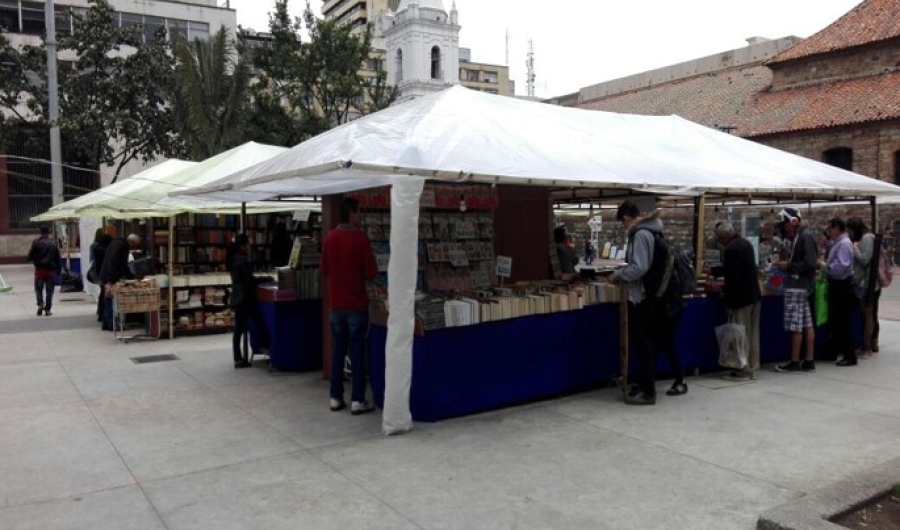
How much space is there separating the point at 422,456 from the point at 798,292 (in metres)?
5.26

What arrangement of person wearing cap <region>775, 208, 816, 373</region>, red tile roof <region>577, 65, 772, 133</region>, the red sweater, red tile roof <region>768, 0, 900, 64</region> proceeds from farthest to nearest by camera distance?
1. red tile roof <region>577, 65, 772, 133</region>
2. red tile roof <region>768, 0, 900, 64</region>
3. person wearing cap <region>775, 208, 816, 373</region>
4. the red sweater

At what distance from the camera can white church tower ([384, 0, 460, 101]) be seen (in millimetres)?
57625

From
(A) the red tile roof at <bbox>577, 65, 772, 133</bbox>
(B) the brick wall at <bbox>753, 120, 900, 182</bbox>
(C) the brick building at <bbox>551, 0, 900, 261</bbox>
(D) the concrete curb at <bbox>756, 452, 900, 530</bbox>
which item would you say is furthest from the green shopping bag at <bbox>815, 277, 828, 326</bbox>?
(A) the red tile roof at <bbox>577, 65, 772, 133</bbox>

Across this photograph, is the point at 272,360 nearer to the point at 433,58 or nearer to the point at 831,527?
the point at 831,527

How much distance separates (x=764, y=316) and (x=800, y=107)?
2696 centimetres

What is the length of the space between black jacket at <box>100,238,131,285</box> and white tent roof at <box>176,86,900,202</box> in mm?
3638

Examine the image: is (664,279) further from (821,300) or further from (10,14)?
(10,14)

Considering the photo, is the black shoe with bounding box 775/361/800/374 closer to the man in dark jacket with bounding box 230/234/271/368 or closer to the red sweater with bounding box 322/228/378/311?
the red sweater with bounding box 322/228/378/311

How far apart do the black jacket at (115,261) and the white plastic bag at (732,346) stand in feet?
30.5

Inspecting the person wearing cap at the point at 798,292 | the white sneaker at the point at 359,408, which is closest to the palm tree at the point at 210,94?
the white sneaker at the point at 359,408

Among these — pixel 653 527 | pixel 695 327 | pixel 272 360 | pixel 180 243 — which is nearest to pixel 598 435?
pixel 653 527

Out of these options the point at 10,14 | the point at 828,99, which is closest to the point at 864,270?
the point at 828,99

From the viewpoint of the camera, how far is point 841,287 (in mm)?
8609

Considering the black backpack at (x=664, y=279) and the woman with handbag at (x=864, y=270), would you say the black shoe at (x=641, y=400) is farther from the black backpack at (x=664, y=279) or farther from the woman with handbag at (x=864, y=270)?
the woman with handbag at (x=864, y=270)
